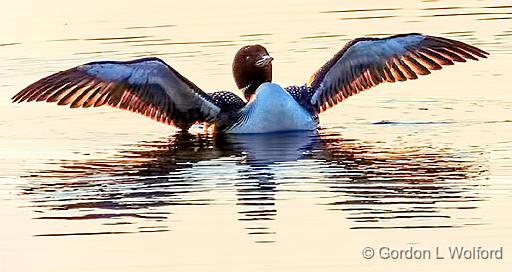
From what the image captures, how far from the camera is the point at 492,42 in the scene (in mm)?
16141

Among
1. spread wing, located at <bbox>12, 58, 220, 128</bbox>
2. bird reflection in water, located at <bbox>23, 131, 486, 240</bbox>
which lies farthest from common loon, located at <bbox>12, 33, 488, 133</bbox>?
bird reflection in water, located at <bbox>23, 131, 486, 240</bbox>

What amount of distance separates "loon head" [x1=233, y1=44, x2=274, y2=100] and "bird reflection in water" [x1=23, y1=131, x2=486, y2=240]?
102cm

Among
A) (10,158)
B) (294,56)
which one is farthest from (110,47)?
(10,158)

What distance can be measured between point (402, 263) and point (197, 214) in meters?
1.63

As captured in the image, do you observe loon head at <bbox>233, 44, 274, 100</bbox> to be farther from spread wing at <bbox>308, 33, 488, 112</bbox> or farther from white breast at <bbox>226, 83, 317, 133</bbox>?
white breast at <bbox>226, 83, 317, 133</bbox>

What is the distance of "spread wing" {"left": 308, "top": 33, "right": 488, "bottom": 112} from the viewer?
44.3 ft

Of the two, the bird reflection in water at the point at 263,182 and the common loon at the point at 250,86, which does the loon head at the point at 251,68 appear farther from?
the bird reflection in water at the point at 263,182

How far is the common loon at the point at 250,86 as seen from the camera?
12711mm

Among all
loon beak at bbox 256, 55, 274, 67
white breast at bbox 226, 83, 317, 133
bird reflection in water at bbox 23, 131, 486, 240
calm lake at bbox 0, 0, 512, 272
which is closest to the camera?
calm lake at bbox 0, 0, 512, 272

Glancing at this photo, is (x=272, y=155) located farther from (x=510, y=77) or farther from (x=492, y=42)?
(x=492, y=42)

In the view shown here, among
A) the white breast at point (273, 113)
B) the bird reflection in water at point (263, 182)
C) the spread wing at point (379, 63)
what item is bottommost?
the bird reflection in water at point (263, 182)

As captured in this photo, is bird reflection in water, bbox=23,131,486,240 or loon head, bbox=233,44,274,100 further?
loon head, bbox=233,44,274,100

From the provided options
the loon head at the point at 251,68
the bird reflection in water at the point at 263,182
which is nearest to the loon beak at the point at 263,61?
the loon head at the point at 251,68

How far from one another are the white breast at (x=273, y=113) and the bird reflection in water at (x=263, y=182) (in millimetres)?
143
